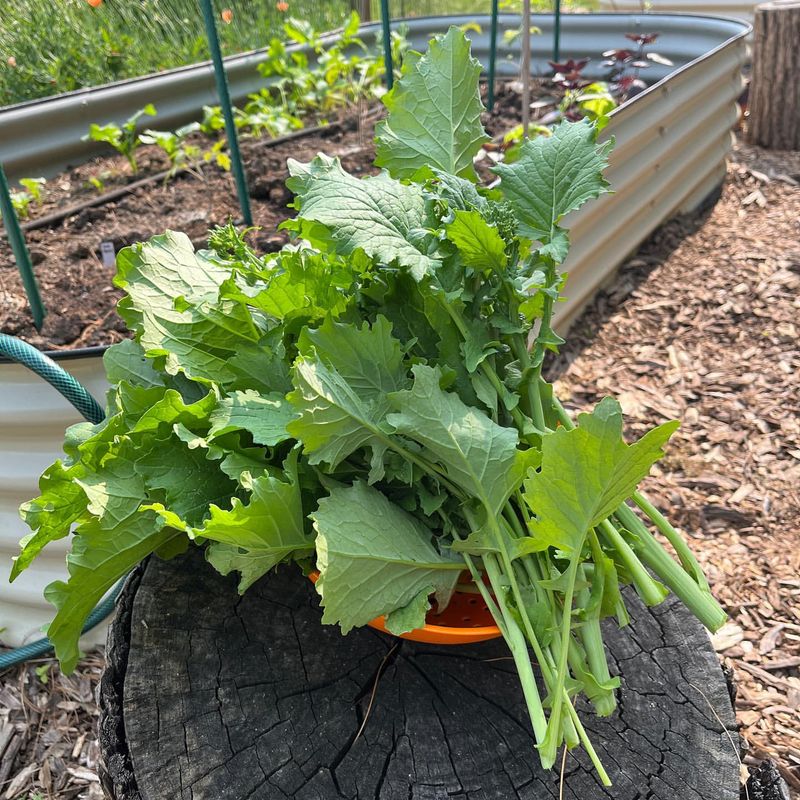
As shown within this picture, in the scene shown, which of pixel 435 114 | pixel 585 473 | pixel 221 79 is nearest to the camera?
pixel 585 473

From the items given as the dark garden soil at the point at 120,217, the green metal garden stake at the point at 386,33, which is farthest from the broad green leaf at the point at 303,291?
the green metal garden stake at the point at 386,33

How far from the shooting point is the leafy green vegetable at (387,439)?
1.06m

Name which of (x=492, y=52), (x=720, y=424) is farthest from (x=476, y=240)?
(x=492, y=52)

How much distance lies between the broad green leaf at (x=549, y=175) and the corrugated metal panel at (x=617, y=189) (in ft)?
3.16

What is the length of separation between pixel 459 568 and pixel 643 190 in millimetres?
2758

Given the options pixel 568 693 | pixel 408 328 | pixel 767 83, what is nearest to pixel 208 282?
pixel 408 328

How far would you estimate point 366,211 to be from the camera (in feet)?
4.12

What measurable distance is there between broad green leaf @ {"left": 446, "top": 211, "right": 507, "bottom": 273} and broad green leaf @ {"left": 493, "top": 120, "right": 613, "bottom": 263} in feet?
0.54

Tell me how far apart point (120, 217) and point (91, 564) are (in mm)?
1928

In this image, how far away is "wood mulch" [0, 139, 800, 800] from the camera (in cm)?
203

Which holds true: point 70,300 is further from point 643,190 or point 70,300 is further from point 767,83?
point 767,83

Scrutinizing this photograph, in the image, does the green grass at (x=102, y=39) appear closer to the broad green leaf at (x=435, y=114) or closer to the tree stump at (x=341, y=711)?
the broad green leaf at (x=435, y=114)

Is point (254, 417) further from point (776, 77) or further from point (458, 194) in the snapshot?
point (776, 77)

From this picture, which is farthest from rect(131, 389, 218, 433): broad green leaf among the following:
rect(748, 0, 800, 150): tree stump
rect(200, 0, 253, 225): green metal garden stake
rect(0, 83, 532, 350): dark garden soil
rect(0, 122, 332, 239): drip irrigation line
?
rect(748, 0, 800, 150): tree stump
